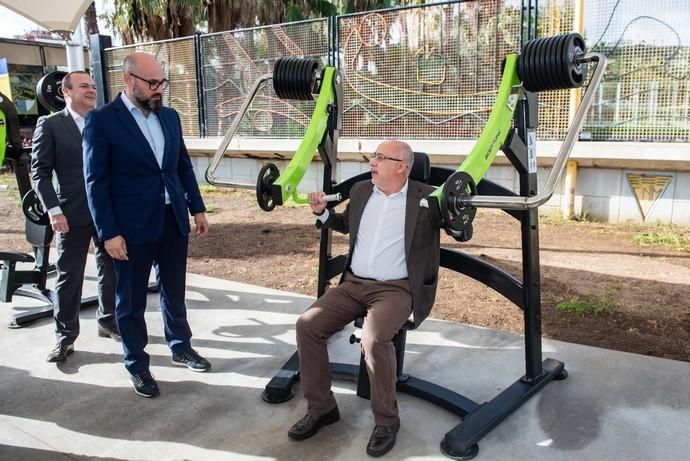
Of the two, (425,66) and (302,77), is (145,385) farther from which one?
(425,66)

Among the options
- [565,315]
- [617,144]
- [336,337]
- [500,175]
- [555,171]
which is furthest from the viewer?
[500,175]

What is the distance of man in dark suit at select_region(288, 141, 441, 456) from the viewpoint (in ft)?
8.33

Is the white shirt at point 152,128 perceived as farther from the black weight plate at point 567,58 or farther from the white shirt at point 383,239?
the black weight plate at point 567,58

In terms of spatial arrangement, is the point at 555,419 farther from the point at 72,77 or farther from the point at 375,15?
the point at 375,15

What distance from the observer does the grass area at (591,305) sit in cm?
410

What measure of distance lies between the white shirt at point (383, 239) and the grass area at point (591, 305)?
1.99 meters

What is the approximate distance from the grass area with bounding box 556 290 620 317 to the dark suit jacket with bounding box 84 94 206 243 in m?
2.77

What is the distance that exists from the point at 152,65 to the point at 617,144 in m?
5.30

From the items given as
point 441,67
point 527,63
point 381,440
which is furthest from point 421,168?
point 441,67

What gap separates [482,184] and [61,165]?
2.46m

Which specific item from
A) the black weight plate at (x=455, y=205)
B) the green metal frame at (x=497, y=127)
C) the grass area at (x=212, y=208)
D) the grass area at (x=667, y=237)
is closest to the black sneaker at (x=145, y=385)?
the black weight plate at (x=455, y=205)

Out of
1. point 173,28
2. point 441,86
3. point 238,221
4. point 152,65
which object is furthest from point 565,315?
point 173,28

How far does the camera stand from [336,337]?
3.78 meters

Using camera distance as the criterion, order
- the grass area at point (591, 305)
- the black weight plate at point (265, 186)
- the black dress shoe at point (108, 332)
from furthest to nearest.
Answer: the grass area at point (591, 305) < the black dress shoe at point (108, 332) < the black weight plate at point (265, 186)
